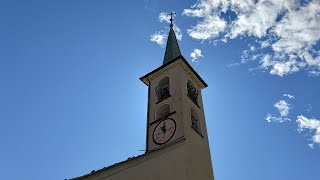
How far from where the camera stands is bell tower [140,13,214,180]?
16016mm

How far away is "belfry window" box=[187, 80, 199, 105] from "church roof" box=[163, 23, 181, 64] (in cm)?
239

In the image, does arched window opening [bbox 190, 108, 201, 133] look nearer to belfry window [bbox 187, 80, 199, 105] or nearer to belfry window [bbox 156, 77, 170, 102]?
belfry window [bbox 187, 80, 199, 105]

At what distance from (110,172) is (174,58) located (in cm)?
935

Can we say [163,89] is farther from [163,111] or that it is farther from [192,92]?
[163,111]

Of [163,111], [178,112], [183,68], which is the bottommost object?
[178,112]

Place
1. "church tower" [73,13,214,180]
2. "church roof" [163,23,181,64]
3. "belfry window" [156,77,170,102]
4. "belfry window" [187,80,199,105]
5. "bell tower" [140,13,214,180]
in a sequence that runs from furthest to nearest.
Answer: "church roof" [163,23,181,64]
"belfry window" [156,77,170,102]
"belfry window" [187,80,199,105]
"bell tower" [140,13,214,180]
"church tower" [73,13,214,180]

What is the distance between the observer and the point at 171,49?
79.7 feet

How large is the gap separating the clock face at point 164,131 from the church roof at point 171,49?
18.0ft

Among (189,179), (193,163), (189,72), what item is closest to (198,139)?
(193,163)

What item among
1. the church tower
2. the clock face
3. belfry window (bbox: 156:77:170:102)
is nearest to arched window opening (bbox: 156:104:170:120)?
the church tower

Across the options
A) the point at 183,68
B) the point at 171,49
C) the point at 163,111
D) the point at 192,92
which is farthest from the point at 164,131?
the point at 171,49

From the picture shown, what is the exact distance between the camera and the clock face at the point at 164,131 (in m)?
17.6

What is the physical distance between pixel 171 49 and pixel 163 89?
4030mm

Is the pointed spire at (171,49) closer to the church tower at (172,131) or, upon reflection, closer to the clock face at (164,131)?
the church tower at (172,131)
